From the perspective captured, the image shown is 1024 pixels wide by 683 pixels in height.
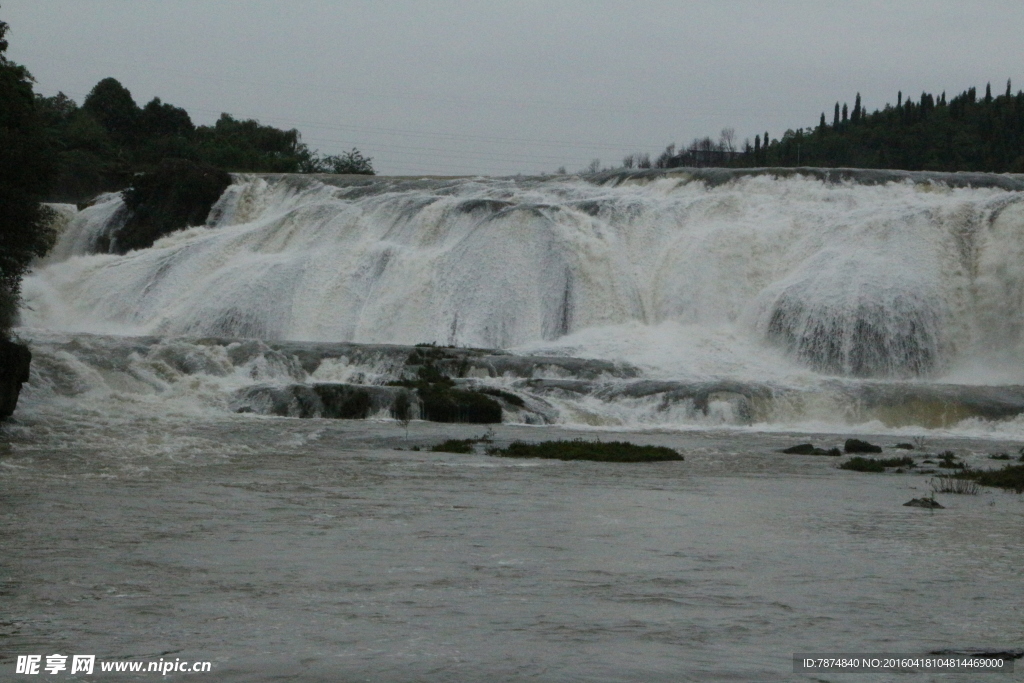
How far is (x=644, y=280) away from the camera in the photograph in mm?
41094

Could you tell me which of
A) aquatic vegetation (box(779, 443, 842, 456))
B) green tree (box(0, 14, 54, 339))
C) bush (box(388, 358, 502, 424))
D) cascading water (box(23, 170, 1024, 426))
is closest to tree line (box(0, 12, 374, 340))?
green tree (box(0, 14, 54, 339))

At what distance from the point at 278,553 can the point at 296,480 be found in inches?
228

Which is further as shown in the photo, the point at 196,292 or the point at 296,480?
the point at 196,292

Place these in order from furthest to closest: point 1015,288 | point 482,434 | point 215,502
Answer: point 1015,288
point 482,434
point 215,502

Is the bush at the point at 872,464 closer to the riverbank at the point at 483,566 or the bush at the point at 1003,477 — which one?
the riverbank at the point at 483,566

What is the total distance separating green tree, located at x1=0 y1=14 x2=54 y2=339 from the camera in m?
24.8

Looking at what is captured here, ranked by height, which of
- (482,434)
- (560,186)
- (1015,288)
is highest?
(560,186)

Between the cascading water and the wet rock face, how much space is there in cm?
Answer: 636

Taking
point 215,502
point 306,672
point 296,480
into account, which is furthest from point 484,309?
point 306,672

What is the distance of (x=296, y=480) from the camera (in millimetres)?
18047

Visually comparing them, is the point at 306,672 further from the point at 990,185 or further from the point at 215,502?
the point at 990,185

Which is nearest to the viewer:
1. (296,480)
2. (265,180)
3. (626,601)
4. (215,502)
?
(626,601)

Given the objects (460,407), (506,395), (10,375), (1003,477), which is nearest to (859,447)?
(1003,477)

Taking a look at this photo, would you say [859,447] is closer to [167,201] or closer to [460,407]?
[460,407]
